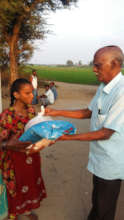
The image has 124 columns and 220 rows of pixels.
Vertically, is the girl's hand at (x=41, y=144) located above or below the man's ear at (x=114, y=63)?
below

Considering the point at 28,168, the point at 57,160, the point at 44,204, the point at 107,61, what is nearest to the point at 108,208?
the point at 28,168

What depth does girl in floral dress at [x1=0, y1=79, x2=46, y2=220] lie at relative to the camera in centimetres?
172

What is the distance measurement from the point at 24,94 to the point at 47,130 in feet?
2.14

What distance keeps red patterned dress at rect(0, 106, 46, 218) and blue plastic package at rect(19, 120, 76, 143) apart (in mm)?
417

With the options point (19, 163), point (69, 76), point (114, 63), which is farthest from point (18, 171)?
point (69, 76)

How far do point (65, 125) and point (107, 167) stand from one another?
0.49m

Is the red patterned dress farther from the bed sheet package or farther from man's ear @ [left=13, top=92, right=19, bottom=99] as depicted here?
the bed sheet package

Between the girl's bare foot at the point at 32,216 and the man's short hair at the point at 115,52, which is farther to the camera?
the girl's bare foot at the point at 32,216

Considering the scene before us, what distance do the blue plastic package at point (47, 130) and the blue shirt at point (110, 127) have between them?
0.94ft

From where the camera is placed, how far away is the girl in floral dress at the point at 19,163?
5.65ft

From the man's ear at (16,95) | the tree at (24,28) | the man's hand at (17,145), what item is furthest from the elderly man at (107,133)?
the tree at (24,28)

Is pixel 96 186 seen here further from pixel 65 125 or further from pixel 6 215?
pixel 6 215

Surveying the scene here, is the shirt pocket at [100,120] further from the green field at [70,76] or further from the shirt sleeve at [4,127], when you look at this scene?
the green field at [70,76]

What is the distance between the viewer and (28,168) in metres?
1.88
